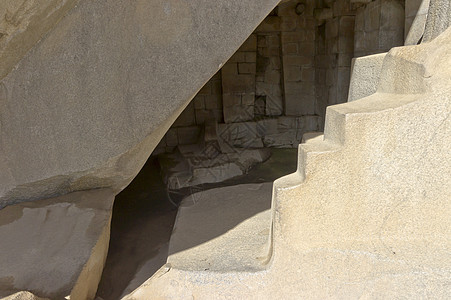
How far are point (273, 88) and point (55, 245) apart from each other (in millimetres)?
6310

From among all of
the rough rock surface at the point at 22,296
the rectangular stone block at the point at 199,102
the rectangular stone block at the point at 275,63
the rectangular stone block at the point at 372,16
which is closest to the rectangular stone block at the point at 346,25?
the rectangular stone block at the point at 372,16

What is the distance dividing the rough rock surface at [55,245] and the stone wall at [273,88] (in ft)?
15.4

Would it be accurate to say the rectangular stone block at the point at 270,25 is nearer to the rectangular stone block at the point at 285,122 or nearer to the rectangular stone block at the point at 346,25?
the rectangular stone block at the point at 346,25

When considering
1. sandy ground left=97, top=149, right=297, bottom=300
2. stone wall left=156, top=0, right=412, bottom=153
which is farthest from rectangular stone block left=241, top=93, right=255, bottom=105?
sandy ground left=97, top=149, right=297, bottom=300

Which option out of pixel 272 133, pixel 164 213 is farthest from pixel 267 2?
pixel 272 133

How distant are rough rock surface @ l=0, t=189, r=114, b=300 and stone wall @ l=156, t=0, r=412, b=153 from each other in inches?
185

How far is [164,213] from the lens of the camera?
4.38 m

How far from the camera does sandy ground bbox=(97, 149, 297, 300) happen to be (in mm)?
2852

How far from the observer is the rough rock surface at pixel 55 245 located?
6.65 ft

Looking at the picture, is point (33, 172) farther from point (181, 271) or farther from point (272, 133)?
point (272, 133)

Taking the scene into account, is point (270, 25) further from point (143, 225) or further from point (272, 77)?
point (143, 225)

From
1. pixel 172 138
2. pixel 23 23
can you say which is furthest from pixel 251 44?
pixel 23 23

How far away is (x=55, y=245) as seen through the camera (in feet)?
7.43

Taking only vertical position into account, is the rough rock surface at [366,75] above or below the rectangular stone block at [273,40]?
below
